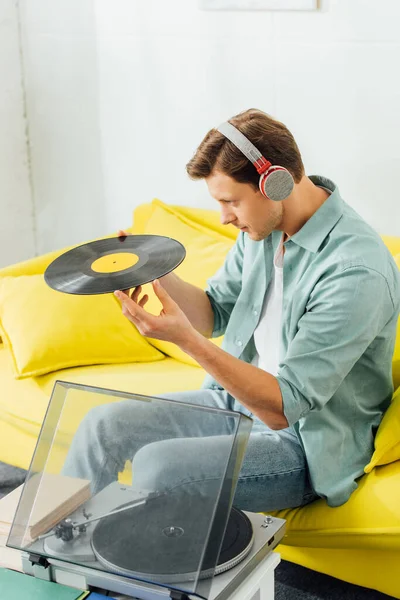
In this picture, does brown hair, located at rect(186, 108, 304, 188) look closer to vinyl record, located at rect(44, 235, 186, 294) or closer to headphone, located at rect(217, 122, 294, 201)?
headphone, located at rect(217, 122, 294, 201)

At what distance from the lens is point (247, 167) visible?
1755mm

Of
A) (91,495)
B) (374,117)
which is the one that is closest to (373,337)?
(91,495)

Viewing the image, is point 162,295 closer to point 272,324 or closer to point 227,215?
point 227,215

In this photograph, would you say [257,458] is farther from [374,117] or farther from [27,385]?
[374,117]

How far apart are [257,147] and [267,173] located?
0.22 ft

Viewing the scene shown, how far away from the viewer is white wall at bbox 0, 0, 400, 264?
245 cm

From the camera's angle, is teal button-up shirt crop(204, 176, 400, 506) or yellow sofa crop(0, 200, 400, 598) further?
yellow sofa crop(0, 200, 400, 598)

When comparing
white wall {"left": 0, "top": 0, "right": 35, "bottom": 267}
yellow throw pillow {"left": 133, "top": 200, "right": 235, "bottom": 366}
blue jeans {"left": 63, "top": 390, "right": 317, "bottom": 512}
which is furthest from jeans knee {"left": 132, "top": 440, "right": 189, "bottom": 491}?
white wall {"left": 0, "top": 0, "right": 35, "bottom": 267}

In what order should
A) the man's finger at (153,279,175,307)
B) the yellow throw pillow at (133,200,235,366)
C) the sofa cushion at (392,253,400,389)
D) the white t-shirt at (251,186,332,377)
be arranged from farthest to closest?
the yellow throw pillow at (133,200,235,366) → the sofa cushion at (392,253,400,389) → the white t-shirt at (251,186,332,377) → the man's finger at (153,279,175,307)

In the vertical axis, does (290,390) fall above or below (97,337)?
above

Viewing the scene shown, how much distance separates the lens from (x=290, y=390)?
170 centimetres

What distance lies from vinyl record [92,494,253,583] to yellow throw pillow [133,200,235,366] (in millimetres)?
1009

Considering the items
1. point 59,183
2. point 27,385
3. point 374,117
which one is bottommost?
point 27,385

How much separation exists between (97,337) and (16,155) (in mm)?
1139
